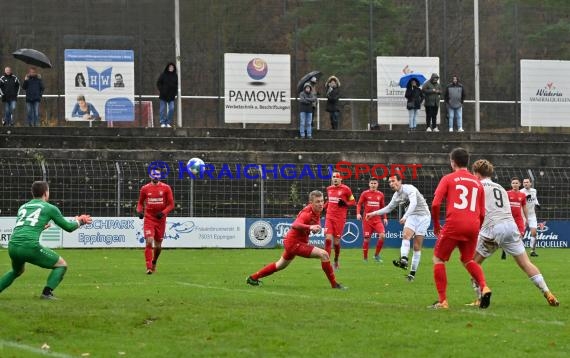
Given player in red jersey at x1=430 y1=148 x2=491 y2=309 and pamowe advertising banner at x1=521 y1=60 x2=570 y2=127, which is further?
pamowe advertising banner at x1=521 y1=60 x2=570 y2=127

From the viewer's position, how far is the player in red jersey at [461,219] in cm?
1441

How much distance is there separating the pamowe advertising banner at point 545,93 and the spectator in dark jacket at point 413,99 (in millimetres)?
4567

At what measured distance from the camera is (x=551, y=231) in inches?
1420

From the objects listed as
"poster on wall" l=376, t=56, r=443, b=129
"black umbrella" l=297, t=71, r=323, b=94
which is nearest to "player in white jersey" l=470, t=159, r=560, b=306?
"black umbrella" l=297, t=71, r=323, b=94

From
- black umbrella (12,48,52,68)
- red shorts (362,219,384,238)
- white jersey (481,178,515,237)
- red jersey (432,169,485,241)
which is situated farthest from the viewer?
black umbrella (12,48,52,68)

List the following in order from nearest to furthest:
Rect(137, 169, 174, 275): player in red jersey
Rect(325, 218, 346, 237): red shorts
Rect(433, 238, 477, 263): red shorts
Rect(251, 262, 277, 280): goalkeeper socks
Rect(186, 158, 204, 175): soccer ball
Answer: Rect(433, 238, 477, 263): red shorts
Rect(251, 262, 277, 280): goalkeeper socks
Rect(137, 169, 174, 275): player in red jersey
Rect(325, 218, 346, 237): red shorts
Rect(186, 158, 204, 175): soccer ball

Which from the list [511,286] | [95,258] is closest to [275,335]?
[511,286]

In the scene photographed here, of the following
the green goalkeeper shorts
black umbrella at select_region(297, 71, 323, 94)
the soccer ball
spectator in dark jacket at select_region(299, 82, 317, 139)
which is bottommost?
the green goalkeeper shorts

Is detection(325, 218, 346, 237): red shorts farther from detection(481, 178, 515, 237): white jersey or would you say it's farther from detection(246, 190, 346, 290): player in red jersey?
detection(481, 178, 515, 237): white jersey

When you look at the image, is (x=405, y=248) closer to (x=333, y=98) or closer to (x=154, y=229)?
(x=154, y=229)

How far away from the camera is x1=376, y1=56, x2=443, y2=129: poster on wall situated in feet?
137

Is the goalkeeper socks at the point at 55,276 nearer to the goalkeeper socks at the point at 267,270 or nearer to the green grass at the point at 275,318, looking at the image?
the green grass at the point at 275,318

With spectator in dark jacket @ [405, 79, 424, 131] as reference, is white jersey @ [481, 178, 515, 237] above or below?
below

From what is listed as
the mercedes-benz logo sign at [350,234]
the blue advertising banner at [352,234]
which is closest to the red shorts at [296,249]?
the blue advertising banner at [352,234]
